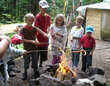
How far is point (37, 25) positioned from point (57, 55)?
3.68 feet

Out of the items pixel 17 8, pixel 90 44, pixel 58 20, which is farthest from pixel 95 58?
pixel 17 8

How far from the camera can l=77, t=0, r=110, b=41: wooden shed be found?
9648mm

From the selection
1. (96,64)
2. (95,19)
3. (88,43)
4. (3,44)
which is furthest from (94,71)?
(95,19)

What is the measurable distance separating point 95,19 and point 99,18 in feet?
1.15

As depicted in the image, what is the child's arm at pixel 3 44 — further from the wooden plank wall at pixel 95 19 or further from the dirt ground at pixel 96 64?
the wooden plank wall at pixel 95 19

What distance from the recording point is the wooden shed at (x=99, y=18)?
31.7 ft

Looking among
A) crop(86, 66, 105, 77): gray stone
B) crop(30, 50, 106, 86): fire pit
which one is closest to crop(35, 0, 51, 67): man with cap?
crop(30, 50, 106, 86): fire pit

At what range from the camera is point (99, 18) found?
10062 mm

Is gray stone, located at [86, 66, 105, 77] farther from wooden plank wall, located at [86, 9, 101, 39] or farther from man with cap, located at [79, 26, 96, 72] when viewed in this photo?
wooden plank wall, located at [86, 9, 101, 39]

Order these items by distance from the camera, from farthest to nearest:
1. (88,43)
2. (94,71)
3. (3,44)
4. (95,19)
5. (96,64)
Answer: (95,19)
(96,64)
(88,43)
(94,71)
(3,44)

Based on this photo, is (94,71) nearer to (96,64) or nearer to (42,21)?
(96,64)

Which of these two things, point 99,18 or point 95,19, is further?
point 95,19

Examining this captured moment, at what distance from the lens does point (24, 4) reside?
1598 cm

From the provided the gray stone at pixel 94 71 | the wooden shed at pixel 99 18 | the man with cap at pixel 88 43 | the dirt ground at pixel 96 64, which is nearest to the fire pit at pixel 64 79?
the gray stone at pixel 94 71
